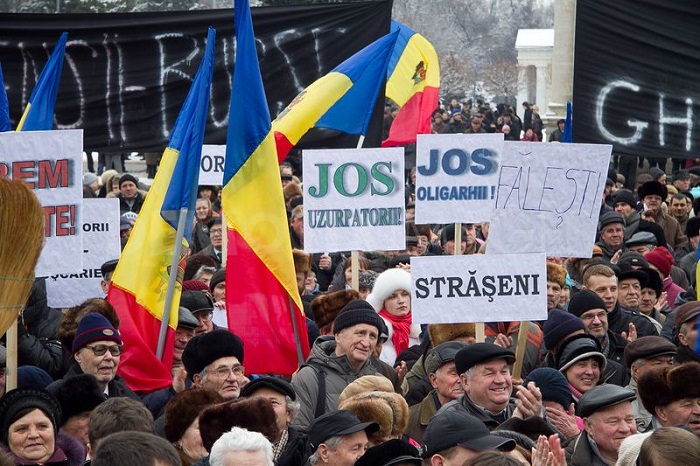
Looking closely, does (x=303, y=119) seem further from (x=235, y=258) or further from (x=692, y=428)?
(x=692, y=428)

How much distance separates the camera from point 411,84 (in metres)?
16.9

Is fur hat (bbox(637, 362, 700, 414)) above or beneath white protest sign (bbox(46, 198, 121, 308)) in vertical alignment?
beneath

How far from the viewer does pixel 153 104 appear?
14.1 meters

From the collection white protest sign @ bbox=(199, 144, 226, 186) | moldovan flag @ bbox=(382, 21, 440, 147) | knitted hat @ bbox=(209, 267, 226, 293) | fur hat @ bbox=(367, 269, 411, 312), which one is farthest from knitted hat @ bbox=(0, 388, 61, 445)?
moldovan flag @ bbox=(382, 21, 440, 147)

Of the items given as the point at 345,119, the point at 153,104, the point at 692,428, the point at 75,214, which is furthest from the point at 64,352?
the point at 153,104

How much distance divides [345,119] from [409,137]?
4.35 m

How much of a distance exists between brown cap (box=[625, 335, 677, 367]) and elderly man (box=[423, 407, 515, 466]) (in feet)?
7.50

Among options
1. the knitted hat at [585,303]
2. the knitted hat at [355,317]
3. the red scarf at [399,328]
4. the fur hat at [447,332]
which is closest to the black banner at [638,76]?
the knitted hat at [585,303]

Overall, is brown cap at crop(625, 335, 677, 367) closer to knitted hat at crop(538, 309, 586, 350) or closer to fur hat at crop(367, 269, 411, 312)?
knitted hat at crop(538, 309, 586, 350)

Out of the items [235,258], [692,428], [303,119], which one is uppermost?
[303,119]

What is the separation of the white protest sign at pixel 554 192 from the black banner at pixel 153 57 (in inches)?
171

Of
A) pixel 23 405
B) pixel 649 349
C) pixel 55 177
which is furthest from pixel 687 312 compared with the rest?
pixel 23 405

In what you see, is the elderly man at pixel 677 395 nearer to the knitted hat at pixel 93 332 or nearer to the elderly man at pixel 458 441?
the elderly man at pixel 458 441

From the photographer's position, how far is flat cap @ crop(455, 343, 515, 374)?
7.51m
